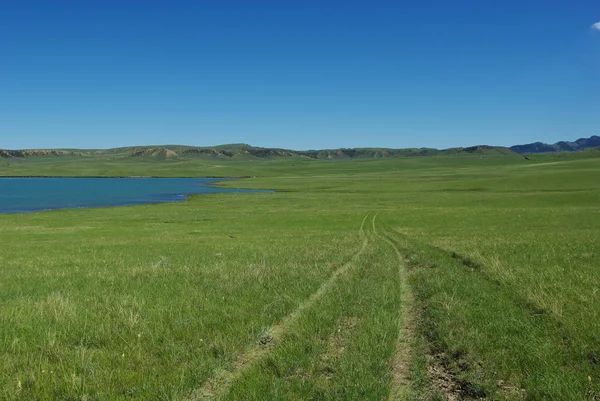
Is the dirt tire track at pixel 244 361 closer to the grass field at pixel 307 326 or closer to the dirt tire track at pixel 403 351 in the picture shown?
the grass field at pixel 307 326

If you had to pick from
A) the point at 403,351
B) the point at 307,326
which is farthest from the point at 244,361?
the point at 403,351

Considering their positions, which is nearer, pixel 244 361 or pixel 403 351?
pixel 244 361

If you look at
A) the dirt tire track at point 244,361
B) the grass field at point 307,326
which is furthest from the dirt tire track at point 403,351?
the dirt tire track at point 244,361

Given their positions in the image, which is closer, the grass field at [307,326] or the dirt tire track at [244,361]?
the dirt tire track at [244,361]

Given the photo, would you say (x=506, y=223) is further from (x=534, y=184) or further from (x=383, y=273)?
(x=534, y=184)

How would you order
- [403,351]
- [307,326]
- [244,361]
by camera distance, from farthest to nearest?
1. [307,326]
2. [403,351]
3. [244,361]

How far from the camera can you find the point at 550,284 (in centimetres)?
1479

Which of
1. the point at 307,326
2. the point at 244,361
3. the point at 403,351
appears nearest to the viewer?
the point at 244,361

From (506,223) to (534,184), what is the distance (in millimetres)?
74663

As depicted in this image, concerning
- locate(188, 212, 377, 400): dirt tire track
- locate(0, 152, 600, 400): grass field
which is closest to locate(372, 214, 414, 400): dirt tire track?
locate(0, 152, 600, 400): grass field

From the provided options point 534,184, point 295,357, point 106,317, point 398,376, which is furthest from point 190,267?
point 534,184

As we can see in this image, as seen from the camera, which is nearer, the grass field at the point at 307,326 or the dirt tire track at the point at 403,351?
the dirt tire track at the point at 403,351

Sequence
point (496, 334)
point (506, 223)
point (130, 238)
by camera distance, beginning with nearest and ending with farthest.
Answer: point (496, 334) → point (130, 238) → point (506, 223)

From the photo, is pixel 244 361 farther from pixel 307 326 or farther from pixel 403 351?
pixel 403 351
